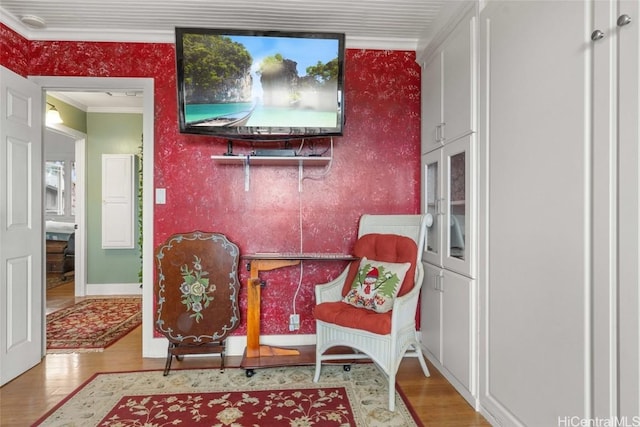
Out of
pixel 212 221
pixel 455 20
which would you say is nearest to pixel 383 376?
pixel 212 221

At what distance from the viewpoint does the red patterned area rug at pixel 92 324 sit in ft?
9.60

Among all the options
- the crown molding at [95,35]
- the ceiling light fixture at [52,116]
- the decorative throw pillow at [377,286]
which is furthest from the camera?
the ceiling light fixture at [52,116]

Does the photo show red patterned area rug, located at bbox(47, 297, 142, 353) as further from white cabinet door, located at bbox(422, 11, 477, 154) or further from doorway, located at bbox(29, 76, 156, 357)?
white cabinet door, located at bbox(422, 11, 477, 154)

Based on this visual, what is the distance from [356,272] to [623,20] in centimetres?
187

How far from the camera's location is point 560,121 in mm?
1367

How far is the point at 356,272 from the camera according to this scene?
2.51 metres

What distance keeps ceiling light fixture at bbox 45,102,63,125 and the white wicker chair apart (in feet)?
11.9

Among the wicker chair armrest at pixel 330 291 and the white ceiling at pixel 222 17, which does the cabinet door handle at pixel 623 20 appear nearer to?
the white ceiling at pixel 222 17

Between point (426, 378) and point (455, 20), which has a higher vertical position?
point (455, 20)

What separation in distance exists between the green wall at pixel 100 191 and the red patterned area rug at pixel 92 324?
40cm

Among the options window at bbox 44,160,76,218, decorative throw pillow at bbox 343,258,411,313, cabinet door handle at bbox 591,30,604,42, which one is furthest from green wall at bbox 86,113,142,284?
cabinet door handle at bbox 591,30,604,42

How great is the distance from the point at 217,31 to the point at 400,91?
4.83 feet

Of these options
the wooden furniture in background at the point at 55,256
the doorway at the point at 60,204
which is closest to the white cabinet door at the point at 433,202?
the doorway at the point at 60,204

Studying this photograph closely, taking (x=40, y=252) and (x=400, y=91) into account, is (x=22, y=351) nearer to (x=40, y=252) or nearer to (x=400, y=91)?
(x=40, y=252)
